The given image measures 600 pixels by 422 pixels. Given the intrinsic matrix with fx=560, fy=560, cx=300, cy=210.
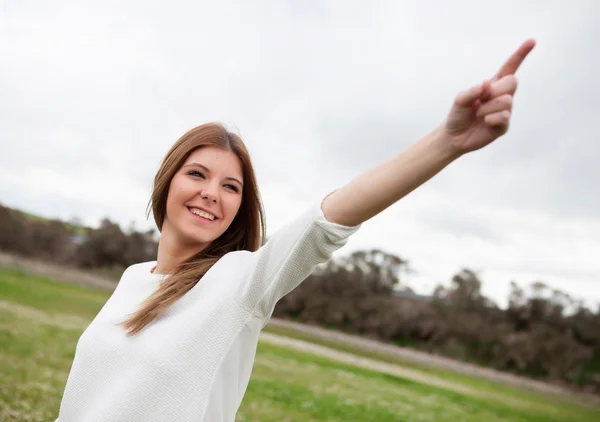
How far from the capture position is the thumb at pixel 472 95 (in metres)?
1.42

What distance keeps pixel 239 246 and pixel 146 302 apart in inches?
21.4

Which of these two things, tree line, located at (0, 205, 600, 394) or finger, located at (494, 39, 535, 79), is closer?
finger, located at (494, 39, 535, 79)

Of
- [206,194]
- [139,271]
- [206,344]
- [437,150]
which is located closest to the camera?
[437,150]

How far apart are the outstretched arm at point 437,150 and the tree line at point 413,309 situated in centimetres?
3178

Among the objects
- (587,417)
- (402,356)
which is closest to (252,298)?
(587,417)

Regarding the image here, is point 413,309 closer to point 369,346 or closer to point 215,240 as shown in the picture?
point 369,346

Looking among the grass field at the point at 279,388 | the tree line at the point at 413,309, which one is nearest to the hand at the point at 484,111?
the grass field at the point at 279,388

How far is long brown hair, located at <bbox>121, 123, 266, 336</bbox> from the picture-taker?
2189 mm

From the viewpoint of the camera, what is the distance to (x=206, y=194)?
234 cm

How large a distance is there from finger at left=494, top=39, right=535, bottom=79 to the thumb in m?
0.07

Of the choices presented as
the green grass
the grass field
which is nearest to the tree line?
the green grass

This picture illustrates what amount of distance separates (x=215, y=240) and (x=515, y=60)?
1.58 meters

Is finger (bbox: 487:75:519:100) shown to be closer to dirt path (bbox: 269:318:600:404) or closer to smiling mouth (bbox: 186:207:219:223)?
smiling mouth (bbox: 186:207:219:223)

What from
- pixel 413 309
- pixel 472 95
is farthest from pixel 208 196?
pixel 413 309
